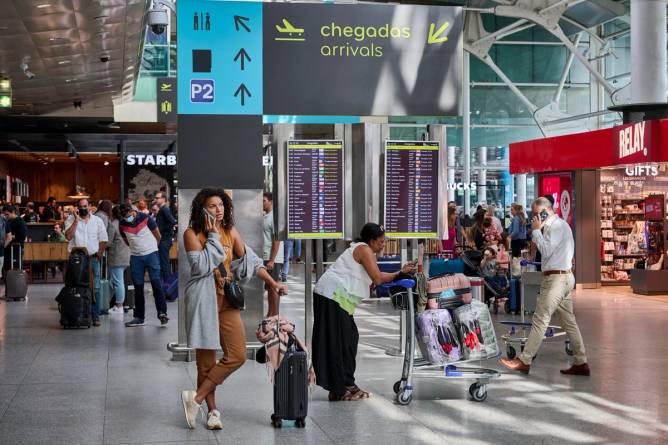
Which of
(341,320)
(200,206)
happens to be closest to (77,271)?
(341,320)

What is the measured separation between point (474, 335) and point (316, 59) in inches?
143

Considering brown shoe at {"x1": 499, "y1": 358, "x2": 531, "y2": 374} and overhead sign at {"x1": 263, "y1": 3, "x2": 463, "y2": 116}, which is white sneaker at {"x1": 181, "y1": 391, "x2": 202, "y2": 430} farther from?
overhead sign at {"x1": 263, "y1": 3, "x2": 463, "y2": 116}

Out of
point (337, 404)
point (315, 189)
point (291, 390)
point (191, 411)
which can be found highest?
point (315, 189)

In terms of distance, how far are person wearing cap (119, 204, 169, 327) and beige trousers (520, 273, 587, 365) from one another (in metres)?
5.81

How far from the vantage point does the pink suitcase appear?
8.27m

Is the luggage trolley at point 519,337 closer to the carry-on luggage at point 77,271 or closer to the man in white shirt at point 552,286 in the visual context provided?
the man in white shirt at point 552,286

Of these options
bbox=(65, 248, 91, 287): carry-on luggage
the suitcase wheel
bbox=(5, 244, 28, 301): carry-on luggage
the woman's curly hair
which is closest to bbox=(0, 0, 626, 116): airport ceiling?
bbox=(65, 248, 91, 287): carry-on luggage

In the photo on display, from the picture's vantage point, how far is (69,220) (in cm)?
1666

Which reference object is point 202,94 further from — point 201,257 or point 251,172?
point 201,257

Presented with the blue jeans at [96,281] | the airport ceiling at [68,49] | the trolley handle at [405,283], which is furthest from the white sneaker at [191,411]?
the airport ceiling at [68,49]

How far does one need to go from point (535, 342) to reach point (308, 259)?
2.54 metres

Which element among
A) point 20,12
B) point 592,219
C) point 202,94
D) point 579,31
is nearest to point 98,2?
point 20,12

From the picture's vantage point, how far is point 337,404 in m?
8.02

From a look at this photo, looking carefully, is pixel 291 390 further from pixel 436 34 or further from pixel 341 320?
pixel 436 34
